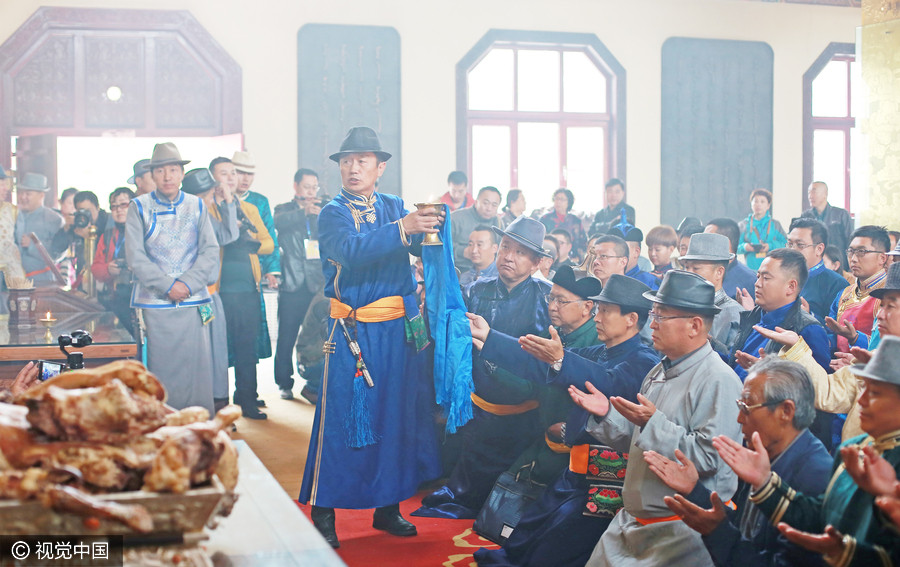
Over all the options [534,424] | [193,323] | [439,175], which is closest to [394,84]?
[439,175]

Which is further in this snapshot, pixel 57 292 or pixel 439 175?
pixel 439 175

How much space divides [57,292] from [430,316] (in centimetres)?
344

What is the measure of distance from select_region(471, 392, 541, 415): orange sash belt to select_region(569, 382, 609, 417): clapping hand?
107 centimetres

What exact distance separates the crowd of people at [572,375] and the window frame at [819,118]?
667 centimetres

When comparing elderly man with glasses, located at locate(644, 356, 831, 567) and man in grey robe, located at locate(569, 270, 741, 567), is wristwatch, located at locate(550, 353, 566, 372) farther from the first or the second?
elderly man with glasses, located at locate(644, 356, 831, 567)

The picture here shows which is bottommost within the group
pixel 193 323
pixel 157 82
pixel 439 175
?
pixel 193 323

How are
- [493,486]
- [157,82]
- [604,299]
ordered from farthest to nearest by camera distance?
[157,82], [493,486], [604,299]

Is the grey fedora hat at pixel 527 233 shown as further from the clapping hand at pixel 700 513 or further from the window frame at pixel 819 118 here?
the window frame at pixel 819 118

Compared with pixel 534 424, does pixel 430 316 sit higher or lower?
higher

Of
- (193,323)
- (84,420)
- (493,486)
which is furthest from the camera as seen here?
(193,323)

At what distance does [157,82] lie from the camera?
9352 mm

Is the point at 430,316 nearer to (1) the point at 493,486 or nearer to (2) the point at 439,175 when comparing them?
(1) the point at 493,486

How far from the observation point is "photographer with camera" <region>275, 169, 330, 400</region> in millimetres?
6684

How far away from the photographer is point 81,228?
24.1 feet
